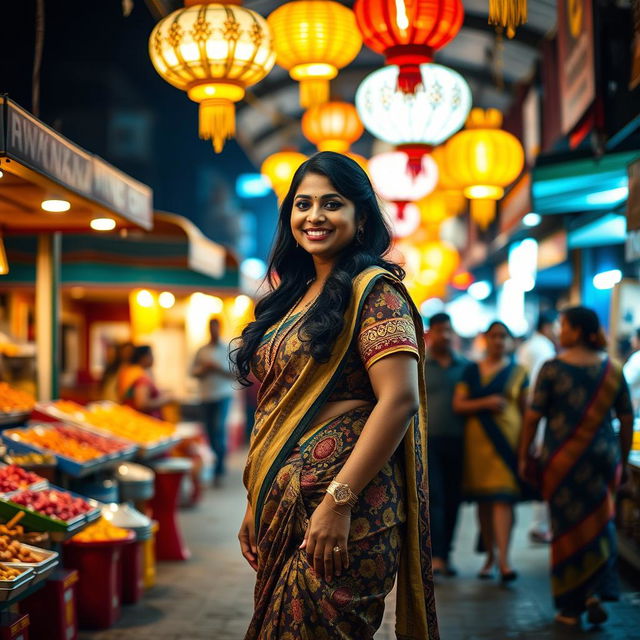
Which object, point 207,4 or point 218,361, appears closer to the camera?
point 207,4

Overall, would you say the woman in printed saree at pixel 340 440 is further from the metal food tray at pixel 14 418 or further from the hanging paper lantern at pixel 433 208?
the hanging paper lantern at pixel 433 208

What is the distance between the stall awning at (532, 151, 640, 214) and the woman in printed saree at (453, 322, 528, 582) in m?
1.11

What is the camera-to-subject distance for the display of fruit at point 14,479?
17.3 ft

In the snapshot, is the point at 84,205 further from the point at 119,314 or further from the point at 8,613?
the point at 119,314

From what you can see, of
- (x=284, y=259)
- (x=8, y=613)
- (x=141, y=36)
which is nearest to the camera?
(x=284, y=259)

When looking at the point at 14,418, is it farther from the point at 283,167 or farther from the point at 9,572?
the point at 283,167

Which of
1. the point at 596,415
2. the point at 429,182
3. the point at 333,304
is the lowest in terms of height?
the point at 596,415

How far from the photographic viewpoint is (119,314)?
19.3 meters

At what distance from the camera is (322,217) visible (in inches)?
130

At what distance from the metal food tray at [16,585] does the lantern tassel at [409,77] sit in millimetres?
3474

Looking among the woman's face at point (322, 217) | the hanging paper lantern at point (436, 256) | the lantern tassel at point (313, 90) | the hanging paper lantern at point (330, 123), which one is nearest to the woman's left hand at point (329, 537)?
the woman's face at point (322, 217)

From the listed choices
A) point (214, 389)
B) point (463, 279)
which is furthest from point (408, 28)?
point (463, 279)

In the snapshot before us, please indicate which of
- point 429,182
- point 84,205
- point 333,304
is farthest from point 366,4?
point 429,182

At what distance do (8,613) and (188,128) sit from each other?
14.9 meters
